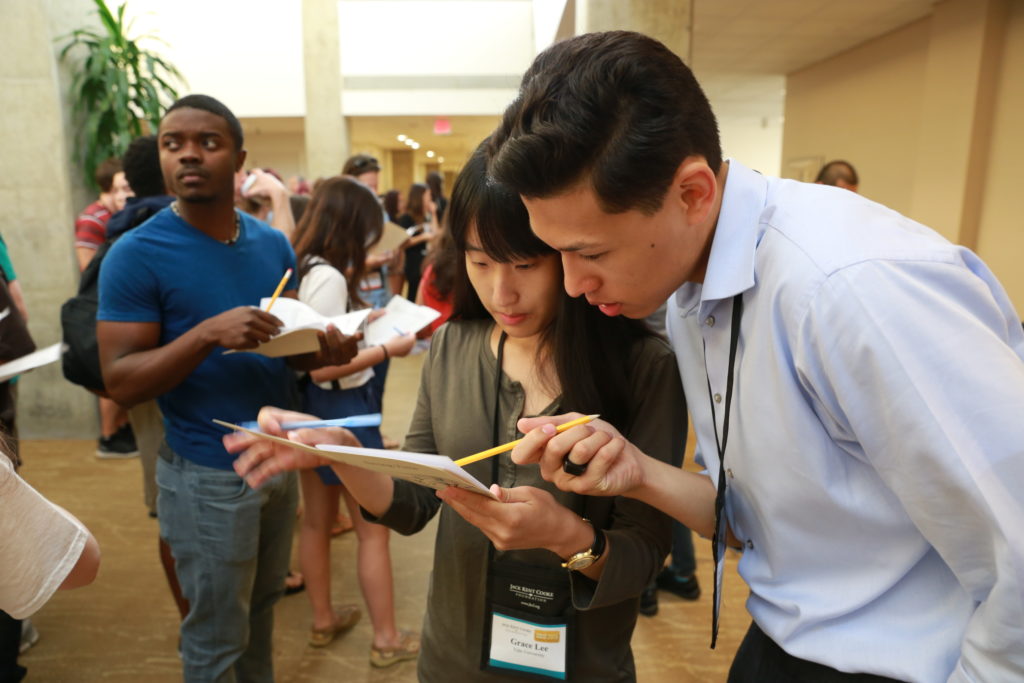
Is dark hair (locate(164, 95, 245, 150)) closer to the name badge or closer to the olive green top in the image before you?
the olive green top

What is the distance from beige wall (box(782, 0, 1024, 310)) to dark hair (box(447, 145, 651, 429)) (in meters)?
5.63

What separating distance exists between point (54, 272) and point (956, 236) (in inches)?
280

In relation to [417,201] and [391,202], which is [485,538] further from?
[417,201]

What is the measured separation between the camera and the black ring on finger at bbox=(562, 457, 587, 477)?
948 millimetres

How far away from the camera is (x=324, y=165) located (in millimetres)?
10977

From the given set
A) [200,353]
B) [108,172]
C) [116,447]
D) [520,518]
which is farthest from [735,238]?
[116,447]

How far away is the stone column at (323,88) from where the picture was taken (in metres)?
10.6

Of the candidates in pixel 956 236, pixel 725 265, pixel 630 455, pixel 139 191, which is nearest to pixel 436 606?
Result: pixel 630 455

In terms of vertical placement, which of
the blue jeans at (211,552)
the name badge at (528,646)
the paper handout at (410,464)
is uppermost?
the paper handout at (410,464)

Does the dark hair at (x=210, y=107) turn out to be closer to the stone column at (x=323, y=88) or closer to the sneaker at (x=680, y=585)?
the sneaker at (x=680, y=585)

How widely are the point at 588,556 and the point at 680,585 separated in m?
2.17

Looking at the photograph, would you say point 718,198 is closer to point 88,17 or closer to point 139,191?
point 139,191

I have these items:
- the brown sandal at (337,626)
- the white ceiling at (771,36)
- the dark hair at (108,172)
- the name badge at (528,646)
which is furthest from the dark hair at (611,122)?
the dark hair at (108,172)

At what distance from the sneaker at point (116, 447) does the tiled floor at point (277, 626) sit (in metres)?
0.77
